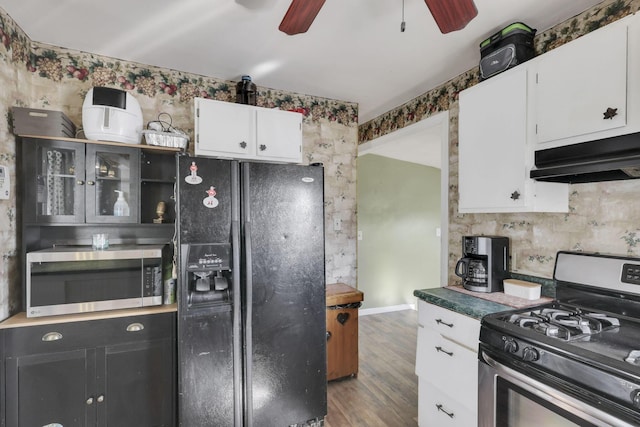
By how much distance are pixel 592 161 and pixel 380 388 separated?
86.4 inches

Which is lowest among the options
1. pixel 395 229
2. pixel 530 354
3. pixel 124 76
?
pixel 530 354

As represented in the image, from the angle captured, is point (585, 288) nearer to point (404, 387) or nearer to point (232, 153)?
point (404, 387)

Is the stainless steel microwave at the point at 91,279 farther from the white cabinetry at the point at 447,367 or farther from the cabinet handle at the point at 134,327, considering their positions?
the white cabinetry at the point at 447,367

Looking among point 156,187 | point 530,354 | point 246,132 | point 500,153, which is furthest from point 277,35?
point 530,354

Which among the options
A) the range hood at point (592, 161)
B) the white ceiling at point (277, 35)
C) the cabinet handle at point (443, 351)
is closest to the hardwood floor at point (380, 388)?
the cabinet handle at point (443, 351)

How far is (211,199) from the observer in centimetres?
185

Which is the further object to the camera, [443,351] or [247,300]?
[247,300]

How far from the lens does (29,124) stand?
181cm

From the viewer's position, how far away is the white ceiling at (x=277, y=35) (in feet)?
5.53

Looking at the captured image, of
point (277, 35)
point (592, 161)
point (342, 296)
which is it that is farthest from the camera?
point (342, 296)

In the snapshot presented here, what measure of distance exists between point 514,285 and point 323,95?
7.25ft

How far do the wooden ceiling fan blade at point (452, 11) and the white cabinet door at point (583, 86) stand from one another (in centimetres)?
66

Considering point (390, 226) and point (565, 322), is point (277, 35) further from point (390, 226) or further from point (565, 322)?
point (390, 226)

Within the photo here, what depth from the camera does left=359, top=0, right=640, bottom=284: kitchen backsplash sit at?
1540 mm
